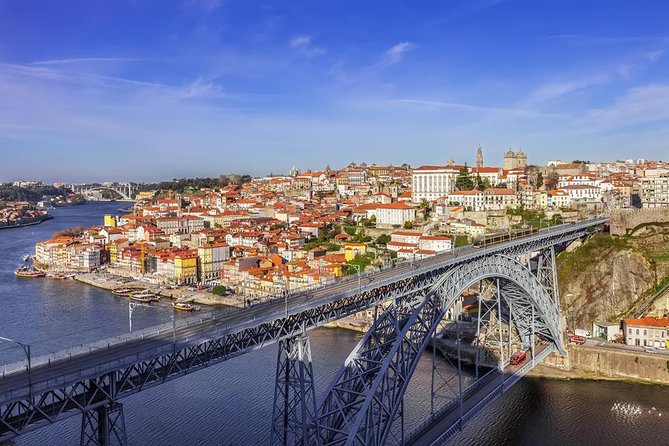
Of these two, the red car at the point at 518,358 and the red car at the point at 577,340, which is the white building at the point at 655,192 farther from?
the red car at the point at 518,358

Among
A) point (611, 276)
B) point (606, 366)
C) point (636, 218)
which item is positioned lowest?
point (606, 366)

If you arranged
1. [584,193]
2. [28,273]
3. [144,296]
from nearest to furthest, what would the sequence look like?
[144,296] < [28,273] < [584,193]

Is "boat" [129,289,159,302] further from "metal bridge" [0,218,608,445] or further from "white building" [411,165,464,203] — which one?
"white building" [411,165,464,203]

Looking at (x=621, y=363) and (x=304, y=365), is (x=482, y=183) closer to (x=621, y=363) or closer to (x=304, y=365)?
(x=621, y=363)

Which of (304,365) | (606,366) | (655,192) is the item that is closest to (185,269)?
(606,366)

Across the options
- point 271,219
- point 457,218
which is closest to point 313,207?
point 271,219

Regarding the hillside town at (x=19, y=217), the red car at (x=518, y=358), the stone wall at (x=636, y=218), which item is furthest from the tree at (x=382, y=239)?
the hillside town at (x=19, y=217)
